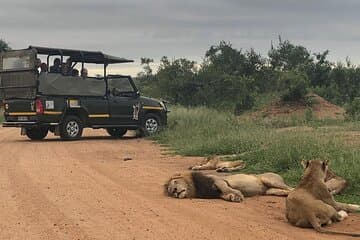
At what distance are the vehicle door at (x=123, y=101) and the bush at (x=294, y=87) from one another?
12359 millimetres

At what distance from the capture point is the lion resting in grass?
12.3m

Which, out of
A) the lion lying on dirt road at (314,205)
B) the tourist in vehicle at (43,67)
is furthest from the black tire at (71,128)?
the lion lying on dirt road at (314,205)

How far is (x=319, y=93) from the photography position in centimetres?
3809

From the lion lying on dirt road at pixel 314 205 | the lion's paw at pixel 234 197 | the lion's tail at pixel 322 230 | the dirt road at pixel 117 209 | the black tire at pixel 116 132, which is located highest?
the lion lying on dirt road at pixel 314 205

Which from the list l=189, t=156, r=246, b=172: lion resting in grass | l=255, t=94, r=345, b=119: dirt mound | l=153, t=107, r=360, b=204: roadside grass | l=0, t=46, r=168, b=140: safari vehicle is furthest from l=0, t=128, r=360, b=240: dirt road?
l=255, t=94, r=345, b=119: dirt mound

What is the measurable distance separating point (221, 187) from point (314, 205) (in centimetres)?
207

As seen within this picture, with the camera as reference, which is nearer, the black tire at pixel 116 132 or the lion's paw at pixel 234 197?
the lion's paw at pixel 234 197

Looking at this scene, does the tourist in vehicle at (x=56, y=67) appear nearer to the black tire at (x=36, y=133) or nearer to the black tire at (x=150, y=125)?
the black tire at (x=36, y=133)

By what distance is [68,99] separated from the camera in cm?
2056

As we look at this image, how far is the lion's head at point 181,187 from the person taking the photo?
9.28 meters

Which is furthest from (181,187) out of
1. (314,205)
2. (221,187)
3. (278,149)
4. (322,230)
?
(278,149)

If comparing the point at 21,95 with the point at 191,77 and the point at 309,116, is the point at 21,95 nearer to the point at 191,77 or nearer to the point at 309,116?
the point at 309,116

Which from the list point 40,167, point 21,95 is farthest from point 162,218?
point 21,95

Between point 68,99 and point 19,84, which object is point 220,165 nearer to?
point 68,99
